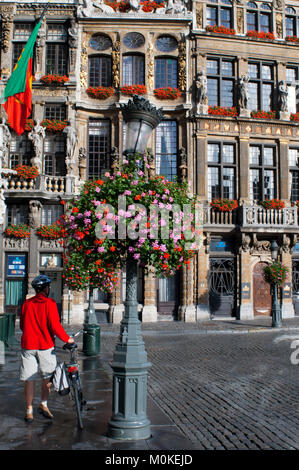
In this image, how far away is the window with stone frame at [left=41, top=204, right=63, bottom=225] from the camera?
2242cm

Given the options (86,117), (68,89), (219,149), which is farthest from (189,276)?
(68,89)

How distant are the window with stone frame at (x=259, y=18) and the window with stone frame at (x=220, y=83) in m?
2.53

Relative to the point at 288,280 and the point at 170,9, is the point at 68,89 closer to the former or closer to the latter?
the point at 170,9

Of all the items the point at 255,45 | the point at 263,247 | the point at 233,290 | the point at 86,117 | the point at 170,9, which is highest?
the point at 170,9

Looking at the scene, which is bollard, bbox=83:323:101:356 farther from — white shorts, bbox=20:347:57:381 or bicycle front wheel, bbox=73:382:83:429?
bicycle front wheel, bbox=73:382:83:429

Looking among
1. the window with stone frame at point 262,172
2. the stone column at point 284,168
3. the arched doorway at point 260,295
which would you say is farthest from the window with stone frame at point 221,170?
the arched doorway at point 260,295

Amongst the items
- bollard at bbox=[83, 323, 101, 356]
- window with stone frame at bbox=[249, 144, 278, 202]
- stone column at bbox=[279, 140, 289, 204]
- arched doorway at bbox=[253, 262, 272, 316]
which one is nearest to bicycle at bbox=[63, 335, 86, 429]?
bollard at bbox=[83, 323, 101, 356]

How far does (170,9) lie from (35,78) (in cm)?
787

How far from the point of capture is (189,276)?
22.5 m

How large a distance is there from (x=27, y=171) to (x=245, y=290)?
11991 millimetres

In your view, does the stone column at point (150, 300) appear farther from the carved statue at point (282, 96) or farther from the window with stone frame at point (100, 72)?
the carved statue at point (282, 96)

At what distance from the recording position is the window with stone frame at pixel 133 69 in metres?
23.9

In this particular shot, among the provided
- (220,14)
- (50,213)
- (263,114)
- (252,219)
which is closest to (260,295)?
(252,219)

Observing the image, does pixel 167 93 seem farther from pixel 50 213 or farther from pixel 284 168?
pixel 50 213
